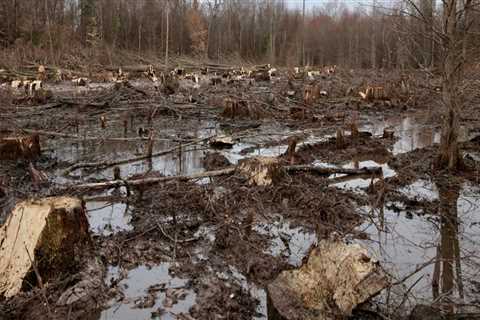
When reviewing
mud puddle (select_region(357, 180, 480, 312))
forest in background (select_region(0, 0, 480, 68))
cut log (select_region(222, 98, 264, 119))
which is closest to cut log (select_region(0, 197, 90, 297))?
mud puddle (select_region(357, 180, 480, 312))

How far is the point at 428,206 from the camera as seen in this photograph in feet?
20.9

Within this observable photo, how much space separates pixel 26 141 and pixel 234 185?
4395 mm

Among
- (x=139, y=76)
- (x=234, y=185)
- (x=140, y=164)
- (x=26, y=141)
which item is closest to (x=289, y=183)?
(x=234, y=185)

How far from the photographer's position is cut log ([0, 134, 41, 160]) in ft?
27.0

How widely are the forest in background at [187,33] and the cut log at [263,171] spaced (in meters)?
20.1

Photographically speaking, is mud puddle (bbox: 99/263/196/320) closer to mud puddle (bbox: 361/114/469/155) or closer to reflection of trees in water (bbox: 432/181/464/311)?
reflection of trees in water (bbox: 432/181/464/311)

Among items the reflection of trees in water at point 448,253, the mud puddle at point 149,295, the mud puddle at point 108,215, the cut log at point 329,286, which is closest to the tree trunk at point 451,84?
the reflection of trees in water at point 448,253

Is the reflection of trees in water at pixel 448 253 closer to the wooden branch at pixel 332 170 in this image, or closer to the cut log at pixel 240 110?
the wooden branch at pixel 332 170

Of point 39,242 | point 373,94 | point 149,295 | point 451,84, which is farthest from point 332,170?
point 373,94

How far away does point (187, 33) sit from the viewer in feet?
137

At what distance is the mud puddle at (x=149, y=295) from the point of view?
146 inches

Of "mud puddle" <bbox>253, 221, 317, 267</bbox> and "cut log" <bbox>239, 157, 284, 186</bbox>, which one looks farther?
"cut log" <bbox>239, 157, 284, 186</bbox>

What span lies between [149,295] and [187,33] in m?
40.3

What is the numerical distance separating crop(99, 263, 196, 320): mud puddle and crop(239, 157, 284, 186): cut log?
8.28 feet
